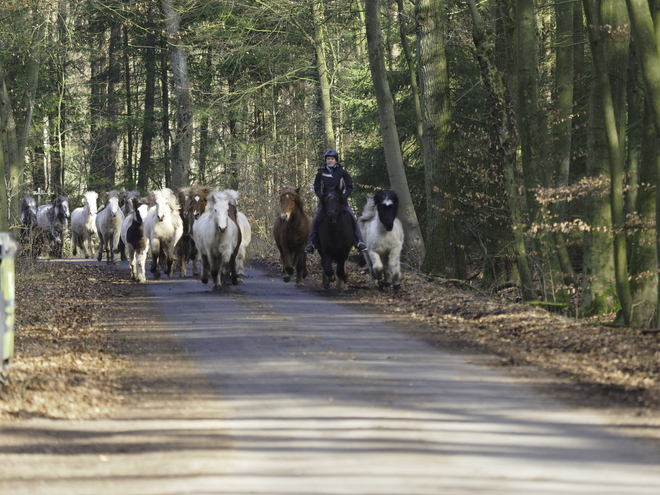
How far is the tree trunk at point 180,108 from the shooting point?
3256 centimetres

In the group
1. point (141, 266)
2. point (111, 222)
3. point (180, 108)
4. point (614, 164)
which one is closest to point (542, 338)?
point (614, 164)

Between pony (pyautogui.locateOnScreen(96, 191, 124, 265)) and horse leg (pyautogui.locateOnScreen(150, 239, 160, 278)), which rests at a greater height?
pony (pyautogui.locateOnScreen(96, 191, 124, 265))

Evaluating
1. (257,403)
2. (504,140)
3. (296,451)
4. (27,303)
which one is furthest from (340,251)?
(296,451)

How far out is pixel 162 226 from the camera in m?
21.5

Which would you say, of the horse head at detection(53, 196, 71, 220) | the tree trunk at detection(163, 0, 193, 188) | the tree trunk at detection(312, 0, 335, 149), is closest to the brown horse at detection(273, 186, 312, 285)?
the tree trunk at detection(312, 0, 335, 149)

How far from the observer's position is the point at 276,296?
17250mm

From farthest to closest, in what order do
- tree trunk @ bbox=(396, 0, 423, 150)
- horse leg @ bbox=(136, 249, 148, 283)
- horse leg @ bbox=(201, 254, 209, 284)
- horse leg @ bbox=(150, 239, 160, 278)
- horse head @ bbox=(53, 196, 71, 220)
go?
horse head @ bbox=(53, 196, 71, 220)
tree trunk @ bbox=(396, 0, 423, 150)
horse leg @ bbox=(150, 239, 160, 278)
horse leg @ bbox=(136, 249, 148, 283)
horse leg @ bbox=(201, 254, 209, 284)

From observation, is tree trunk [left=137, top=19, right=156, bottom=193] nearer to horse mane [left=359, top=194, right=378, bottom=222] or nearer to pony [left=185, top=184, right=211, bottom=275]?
pony [left=185, top=184, right=211, bottom=275]

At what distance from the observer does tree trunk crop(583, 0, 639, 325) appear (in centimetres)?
1388

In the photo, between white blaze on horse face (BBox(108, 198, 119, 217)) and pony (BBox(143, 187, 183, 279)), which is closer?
pony (BBox(143, 187, 183, 279))

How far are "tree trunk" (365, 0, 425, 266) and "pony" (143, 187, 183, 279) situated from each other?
584 centimetres

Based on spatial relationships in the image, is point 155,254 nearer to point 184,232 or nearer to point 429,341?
point 184,232

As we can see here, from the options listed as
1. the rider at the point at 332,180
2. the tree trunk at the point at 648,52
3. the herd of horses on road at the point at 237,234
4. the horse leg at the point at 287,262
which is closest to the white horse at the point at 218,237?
the herd of horses on road at the point at 237,234

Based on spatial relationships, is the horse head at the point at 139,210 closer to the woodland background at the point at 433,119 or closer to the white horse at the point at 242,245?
the white horse at the point at 242,245
